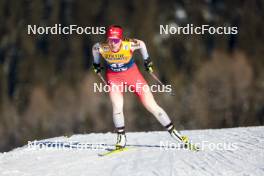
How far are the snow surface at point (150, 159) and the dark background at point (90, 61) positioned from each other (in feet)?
218

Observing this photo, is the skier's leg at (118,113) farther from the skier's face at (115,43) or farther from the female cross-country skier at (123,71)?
the skier's face at (115,43)

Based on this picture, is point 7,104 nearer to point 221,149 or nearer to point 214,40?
point 214,40

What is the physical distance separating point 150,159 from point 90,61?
3950 inches

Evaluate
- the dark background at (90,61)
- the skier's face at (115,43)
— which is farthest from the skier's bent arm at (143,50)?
the dark background at (90,61)

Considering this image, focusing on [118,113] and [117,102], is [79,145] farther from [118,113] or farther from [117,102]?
[117,102]

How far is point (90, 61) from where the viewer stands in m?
111

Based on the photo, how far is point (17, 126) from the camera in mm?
92000

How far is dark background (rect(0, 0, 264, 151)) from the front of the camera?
90.7 metres

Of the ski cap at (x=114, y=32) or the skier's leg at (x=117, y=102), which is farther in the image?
the skier's leg at (x=117, y=102)

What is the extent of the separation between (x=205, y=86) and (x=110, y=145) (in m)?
85.8

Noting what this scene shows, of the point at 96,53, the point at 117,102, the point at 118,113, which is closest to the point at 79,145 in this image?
the point at 118,113

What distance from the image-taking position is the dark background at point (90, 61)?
298 feet

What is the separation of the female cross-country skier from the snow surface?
55 cm

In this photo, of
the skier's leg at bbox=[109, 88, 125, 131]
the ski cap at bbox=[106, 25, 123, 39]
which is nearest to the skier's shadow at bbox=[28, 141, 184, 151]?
the skier's leg at bbox=[109, 88, 125, 131]
